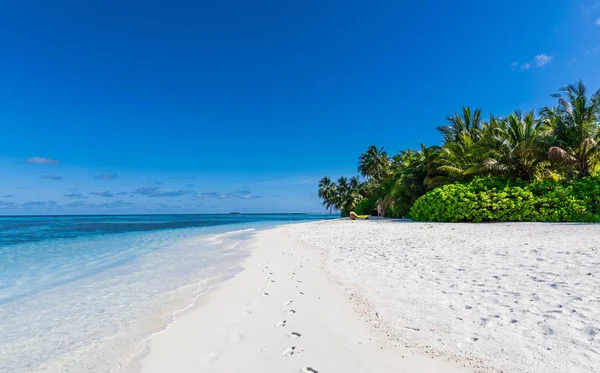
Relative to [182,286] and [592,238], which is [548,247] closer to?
[592,238]

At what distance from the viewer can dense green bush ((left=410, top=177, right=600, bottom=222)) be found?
45.0 ft

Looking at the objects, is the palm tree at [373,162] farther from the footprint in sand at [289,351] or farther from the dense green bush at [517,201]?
the footprint in sand at [289,351]

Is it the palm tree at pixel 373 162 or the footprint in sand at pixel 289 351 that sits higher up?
the palm tree at pixel 373 162

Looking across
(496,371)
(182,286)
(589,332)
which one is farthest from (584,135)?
(182,286)

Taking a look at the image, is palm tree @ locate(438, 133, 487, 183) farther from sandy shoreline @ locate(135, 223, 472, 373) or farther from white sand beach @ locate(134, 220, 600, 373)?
sandy shoreline @ locate(135, 223, 472, 373)

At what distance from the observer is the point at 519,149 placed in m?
17.8

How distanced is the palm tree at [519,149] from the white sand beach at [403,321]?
43.7ft

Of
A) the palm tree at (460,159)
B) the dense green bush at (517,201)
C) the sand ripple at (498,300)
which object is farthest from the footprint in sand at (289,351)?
the palm tree at (460,159)

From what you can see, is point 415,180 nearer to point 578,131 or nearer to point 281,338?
point 578,131

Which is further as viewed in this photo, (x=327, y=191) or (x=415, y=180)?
(x=327, y=191)

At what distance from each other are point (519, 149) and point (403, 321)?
18862 millimetres

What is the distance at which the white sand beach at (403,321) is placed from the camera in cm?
268

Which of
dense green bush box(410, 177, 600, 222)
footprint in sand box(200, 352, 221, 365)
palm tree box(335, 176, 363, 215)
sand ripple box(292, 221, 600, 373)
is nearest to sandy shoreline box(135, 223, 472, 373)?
footprint in sand box(200, 352, 221, 365)

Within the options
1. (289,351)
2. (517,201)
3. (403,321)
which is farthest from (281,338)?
(517,201)
